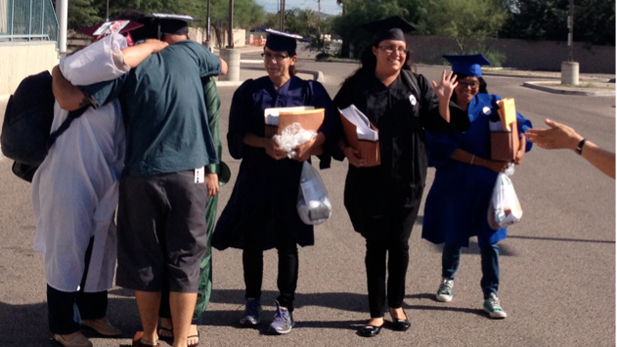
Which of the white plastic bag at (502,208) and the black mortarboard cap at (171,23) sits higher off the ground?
the black mortarboard cap at (171,23)

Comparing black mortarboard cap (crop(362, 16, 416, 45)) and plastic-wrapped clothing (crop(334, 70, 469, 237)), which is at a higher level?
black mortarboard cap (crop(362, 16, 416, 45))

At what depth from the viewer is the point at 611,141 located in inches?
573

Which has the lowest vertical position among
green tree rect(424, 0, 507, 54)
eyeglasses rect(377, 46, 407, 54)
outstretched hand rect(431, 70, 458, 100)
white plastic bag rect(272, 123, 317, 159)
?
white plastic bag rect(272, 123, 317, 159)

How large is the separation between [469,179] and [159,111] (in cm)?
224

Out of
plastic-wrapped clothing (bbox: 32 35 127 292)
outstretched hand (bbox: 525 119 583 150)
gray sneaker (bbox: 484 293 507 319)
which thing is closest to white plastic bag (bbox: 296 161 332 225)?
plastic-wrapped clothing (bbox: 32 35 127 292)

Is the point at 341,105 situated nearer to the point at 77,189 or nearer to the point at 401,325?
the point at 401,325

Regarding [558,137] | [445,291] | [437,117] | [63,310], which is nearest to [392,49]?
[437,117]

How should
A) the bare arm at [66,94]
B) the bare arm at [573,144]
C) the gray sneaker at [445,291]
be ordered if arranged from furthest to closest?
the gray sneaker at [445,291]
the bare arm at [66,94]
the bare arm at [573,144]

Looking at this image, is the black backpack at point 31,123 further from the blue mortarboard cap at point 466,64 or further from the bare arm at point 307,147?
the blue mortarboard cap at point 466,64

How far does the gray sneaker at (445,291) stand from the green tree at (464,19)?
49852 mm

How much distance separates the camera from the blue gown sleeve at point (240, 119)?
4688 millimetres

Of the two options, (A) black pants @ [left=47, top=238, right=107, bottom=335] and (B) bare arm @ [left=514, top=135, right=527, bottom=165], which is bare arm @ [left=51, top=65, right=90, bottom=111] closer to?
(A) black pants @ [left=47, top=238, right=107, bottom=335]

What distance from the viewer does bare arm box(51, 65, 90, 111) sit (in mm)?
3928

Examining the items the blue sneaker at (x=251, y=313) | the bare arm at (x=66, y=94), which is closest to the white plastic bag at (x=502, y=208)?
the blue sneaker at (x=251, y=313)
